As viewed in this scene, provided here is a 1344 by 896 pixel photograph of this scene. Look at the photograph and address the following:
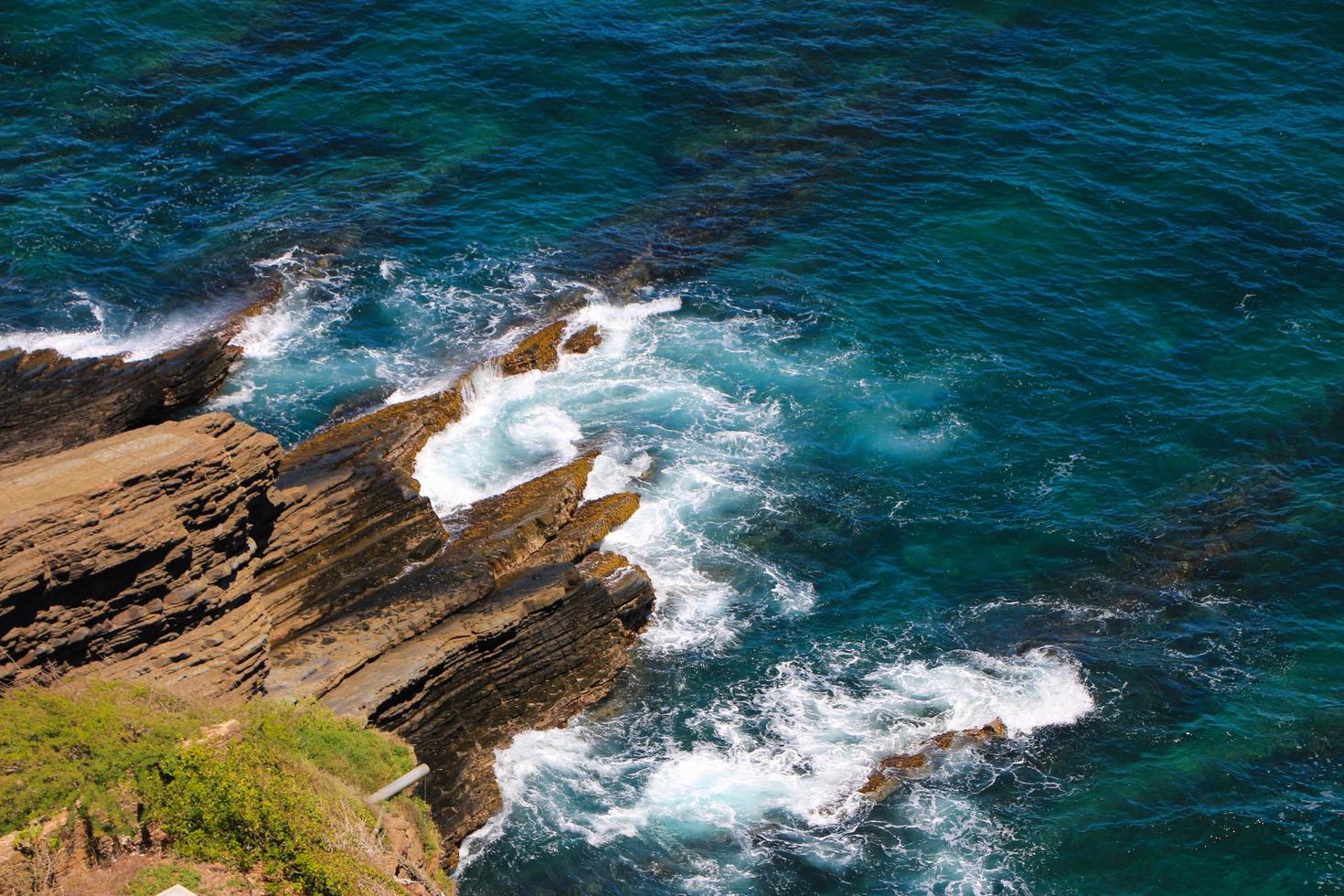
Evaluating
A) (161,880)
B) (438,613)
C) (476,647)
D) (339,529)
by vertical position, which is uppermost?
(161,880)

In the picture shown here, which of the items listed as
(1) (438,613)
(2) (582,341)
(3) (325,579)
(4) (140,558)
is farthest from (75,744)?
(2) (582,341)

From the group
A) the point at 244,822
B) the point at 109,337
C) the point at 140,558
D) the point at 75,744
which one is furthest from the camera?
the point at 109,337

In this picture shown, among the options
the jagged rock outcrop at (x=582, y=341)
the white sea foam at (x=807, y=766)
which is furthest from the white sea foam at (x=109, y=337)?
the white sea foam at (x=807, y=766)

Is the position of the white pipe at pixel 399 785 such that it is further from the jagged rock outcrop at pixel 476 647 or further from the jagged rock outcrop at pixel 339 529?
the jagged rock outcrop at pixel 339 529

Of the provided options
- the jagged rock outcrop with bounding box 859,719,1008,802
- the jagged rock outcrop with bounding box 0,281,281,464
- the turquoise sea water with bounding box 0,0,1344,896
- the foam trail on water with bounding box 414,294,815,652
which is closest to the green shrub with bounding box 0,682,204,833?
the turquoise sea water with bounding box 0,0,1344,896

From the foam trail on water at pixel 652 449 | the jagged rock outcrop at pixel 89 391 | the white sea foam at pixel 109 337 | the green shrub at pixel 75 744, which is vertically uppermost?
the green shrub at pixel 75 744

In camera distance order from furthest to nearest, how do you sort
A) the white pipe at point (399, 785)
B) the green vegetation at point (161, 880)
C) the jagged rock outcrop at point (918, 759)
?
1. the jagged rock outcrop at point (918, 759)
2. the white pipe at point (399, 785)
3. the green vegetation at point (161, 880)

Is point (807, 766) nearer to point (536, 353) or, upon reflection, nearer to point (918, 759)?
point (918, 759)
